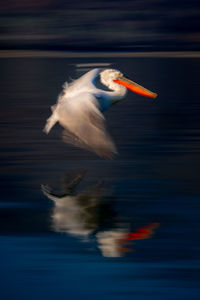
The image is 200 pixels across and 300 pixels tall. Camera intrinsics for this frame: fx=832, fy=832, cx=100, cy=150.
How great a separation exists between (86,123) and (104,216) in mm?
1634

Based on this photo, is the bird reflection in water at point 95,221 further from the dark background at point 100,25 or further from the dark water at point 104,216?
the dark background at point 100,25

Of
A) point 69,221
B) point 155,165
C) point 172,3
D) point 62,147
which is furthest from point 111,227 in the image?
point 172,3

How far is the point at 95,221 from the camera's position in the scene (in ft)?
18.0

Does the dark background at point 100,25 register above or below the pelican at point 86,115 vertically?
above

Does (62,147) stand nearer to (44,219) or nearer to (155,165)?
(155,165)

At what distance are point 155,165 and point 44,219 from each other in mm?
2078

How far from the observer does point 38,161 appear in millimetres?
7703

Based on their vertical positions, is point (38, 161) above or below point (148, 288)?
above

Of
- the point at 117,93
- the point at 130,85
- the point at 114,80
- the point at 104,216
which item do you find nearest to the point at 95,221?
the point at 104,216

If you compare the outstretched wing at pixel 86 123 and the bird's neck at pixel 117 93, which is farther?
the bird's neck at pixel 117 93

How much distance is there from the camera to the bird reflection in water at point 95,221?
16.4 ft

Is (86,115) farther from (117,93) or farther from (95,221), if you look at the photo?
(95,221)

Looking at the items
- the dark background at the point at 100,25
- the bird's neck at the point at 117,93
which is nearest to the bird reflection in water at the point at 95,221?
the bird's neck at the point at 117,93

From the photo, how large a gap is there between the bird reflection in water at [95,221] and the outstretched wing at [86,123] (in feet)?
1.71
